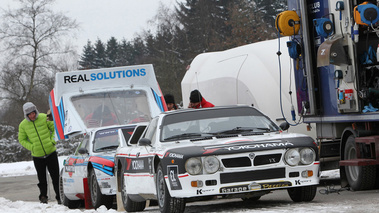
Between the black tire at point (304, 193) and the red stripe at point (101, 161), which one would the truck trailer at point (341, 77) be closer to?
the black tire at point (304, 193)

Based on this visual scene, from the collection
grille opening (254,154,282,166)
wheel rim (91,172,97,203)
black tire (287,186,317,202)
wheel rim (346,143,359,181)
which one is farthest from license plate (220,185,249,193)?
wheel rim (91,172,97,203)

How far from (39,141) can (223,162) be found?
6801mm

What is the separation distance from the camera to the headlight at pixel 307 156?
9.80m

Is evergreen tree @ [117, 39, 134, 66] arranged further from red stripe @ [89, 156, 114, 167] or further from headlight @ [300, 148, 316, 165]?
headlight @ [300, 148, 316, 165]

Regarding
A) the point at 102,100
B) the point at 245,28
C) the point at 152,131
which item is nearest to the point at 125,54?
the point at 245,28

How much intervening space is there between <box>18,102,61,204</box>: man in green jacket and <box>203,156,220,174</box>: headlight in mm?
6606

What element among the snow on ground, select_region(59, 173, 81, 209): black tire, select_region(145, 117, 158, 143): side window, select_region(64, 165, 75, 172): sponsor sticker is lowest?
select_region(59, 173, 81, 209): black tire

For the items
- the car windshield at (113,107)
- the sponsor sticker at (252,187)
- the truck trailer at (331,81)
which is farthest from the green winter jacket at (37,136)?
the sponsor sticker at (252,187)

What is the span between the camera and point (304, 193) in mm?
10180

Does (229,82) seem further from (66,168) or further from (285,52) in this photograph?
(66,168)

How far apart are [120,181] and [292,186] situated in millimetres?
3510

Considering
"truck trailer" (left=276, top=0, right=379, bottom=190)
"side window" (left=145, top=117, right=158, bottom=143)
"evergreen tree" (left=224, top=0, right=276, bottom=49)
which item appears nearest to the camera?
"side window" (left=145, top=117, right=158, bottom=143)

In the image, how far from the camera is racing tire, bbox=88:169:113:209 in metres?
13.2

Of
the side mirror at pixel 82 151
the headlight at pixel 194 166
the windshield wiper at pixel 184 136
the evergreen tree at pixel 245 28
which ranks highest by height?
the evergreen tree at pixel 245 28
